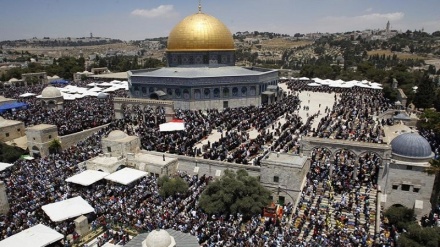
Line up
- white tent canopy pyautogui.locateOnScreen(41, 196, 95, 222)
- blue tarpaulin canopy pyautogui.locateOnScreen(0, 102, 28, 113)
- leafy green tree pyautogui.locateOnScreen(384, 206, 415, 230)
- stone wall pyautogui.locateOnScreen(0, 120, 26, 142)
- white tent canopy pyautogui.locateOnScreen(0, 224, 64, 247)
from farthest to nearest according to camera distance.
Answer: blue tarpaulin canopy pyautogui.locateOnScreen(0, 102, 28, 113), stone wall pyautogui.locateOnScreen(0, 120, 26, 142), leafy green tree pyautogui.locateOnScreen(384, 206, 415, 230), white tent canopy pyautogui.locateOnScreen(41, 196, 95, 222), white tent canopy pyautogui.locateOnScreen(0, 224, 64, 247)

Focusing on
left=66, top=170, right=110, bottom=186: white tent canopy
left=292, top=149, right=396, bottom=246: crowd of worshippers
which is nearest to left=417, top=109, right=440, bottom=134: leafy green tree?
left=292, top=149, right=396, bottom=246: crowd of worshippers

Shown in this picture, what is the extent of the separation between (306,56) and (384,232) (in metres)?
104

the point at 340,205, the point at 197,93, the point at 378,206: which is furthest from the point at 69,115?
the point at 378,206

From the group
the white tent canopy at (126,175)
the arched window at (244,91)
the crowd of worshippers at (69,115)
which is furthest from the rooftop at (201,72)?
the white tent canopy at (126,175)

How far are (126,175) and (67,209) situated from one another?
3.56 m

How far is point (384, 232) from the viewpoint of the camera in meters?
13.0

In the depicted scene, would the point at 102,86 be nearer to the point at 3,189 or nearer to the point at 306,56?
the point at 3,189

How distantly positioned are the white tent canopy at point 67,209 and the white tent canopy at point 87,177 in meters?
1.85

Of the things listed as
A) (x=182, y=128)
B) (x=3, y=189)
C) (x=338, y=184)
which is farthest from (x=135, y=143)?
(x=338, y=184)

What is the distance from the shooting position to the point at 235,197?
1458 centimetres

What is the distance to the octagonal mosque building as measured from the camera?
29891 millimetres

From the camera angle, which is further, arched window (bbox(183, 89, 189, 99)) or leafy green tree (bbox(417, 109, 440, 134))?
arched window (bbox(183, 89, 189, 99))

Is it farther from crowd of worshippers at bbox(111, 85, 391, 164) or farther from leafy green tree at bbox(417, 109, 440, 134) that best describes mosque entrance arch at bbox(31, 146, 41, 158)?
leafy green tree at bbox(417, 109, 440, 134)

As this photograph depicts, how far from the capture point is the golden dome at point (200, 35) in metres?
33.2
